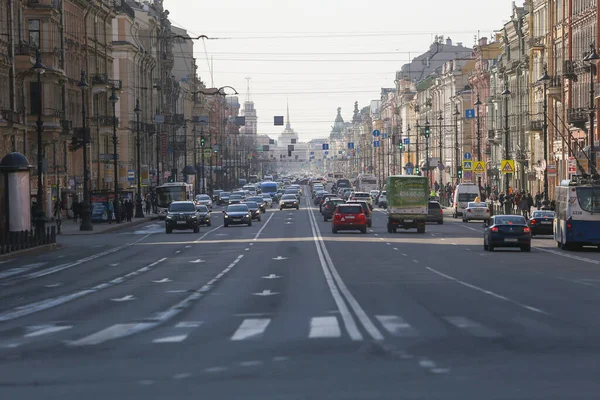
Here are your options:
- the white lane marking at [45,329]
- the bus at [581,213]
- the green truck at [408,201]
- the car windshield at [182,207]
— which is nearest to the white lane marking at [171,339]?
the white lane marking at [45,329]

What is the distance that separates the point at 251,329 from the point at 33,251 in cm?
2997

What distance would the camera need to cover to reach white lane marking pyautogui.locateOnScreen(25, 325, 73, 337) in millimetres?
17609

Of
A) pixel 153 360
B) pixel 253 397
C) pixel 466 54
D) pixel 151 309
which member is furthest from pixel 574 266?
pixel 466 54

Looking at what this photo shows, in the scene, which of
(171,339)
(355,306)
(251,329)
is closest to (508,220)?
(355,306)

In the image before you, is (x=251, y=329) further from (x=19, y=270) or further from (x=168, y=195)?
(x=168, y=195)

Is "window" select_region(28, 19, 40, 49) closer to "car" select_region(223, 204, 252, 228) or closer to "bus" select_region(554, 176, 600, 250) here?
"car" select_region(223, 204, 252, 228)

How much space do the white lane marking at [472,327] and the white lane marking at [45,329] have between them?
5807mm

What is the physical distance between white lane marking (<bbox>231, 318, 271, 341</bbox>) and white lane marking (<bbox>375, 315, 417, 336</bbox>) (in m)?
1.74

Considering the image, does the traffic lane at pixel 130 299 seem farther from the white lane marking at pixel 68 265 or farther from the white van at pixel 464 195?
the white van at pixel 464 195

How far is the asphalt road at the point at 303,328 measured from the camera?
38.6 ft

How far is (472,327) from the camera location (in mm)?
17500

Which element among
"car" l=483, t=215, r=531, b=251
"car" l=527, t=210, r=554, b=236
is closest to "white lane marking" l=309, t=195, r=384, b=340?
"car" l=483, t=215, r=531, b=251

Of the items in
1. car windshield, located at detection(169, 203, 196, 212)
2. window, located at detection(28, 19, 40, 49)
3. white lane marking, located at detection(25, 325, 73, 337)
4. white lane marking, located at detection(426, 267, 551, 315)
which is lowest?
white lane marking, located at detection(426, 267, 551, 315)

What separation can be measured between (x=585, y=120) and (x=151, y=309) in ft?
193
